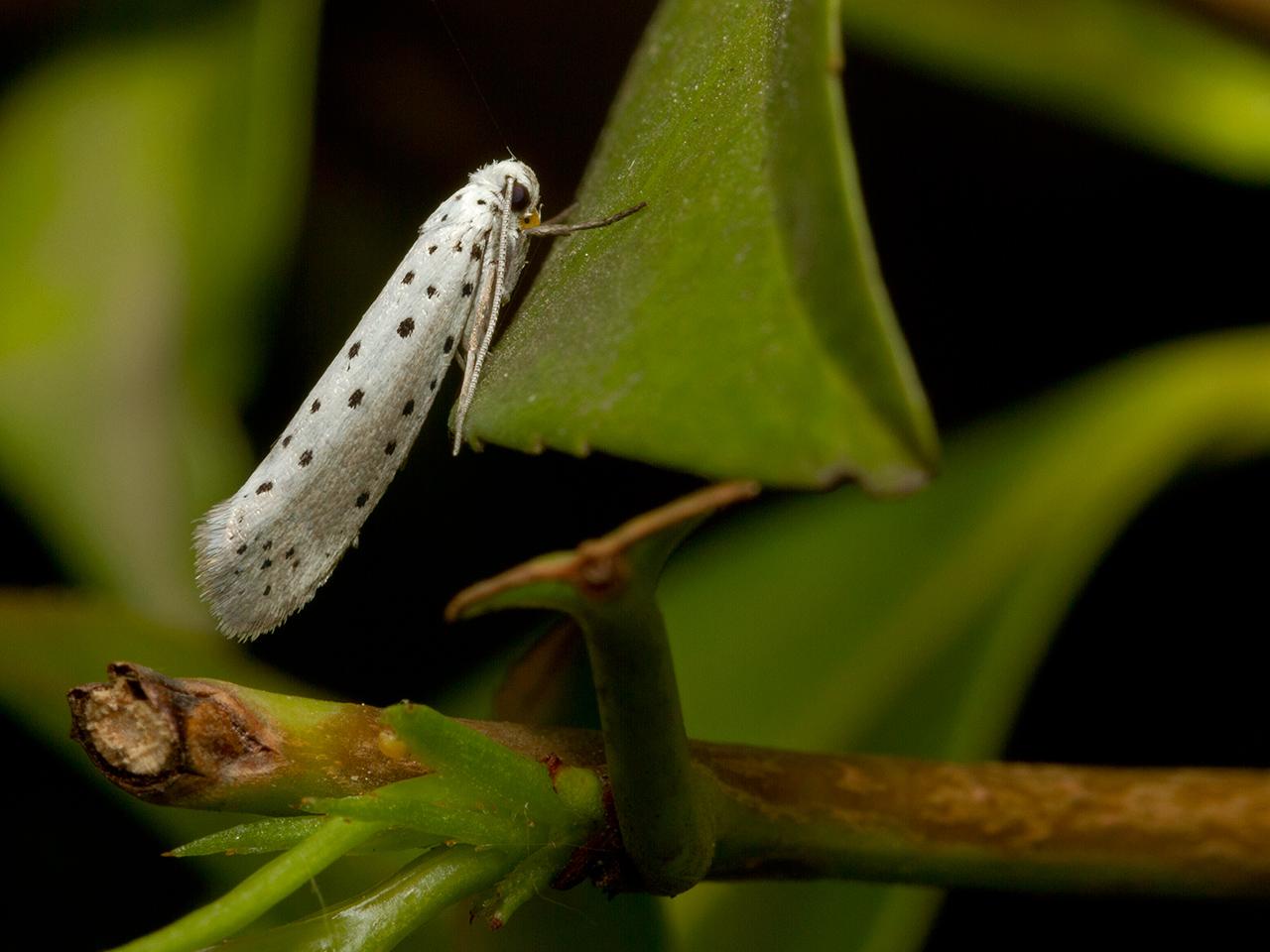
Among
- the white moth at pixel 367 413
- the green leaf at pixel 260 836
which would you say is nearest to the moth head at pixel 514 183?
the white moth at pixel 367 413

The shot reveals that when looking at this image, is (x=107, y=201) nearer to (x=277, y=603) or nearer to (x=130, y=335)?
(x=130, y=335)

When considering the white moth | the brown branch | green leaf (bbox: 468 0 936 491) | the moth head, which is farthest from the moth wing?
the brown branch

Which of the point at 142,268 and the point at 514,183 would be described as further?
the point at 142,268

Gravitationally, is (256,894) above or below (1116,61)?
below

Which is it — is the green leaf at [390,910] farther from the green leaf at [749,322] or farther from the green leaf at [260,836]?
the green leaf at [749,322]

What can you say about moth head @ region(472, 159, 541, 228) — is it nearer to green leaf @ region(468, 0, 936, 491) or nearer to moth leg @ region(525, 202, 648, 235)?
moth leg @ region(525, 202, 648, 235)

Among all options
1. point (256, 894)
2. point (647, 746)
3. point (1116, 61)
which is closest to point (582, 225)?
point (647, 746)

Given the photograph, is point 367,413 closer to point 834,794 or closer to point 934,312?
point 834,794
